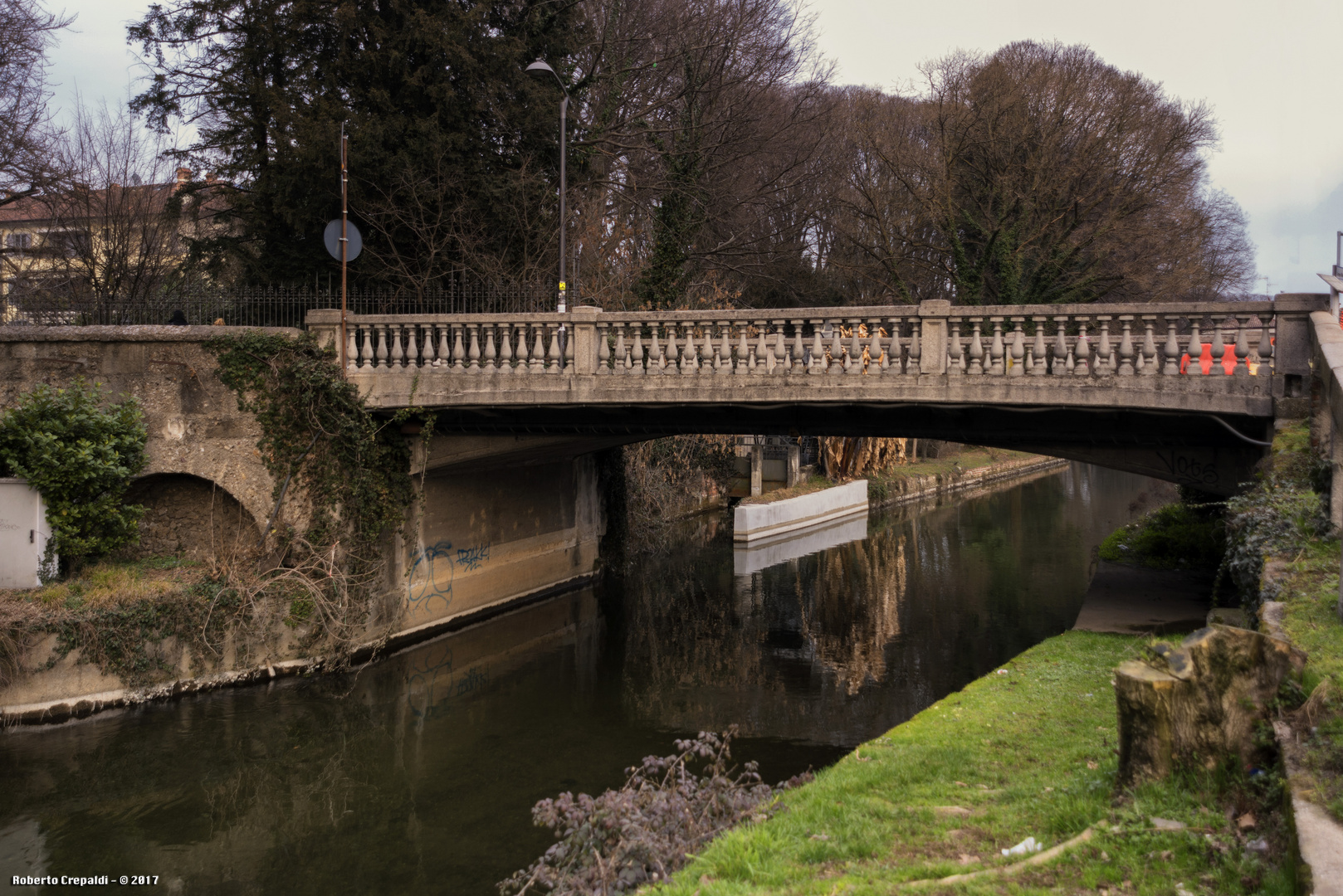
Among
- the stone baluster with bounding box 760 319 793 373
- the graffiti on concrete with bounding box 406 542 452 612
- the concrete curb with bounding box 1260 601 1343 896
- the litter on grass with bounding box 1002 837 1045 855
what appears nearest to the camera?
Result: the concrete curb with bounding box 1260 601 1343 896

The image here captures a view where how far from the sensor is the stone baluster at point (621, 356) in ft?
39.5

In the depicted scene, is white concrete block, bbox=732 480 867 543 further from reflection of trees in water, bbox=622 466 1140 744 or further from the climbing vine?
the climbing vine

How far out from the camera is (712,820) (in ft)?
18.1

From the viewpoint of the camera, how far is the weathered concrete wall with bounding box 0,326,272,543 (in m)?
12.7

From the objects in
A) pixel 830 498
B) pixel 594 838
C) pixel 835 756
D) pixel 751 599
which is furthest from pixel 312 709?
pixel 830 498

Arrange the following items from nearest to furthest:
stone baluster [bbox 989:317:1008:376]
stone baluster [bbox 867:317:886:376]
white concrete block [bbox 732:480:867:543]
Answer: stone baluster [bbox 989:317:1008:376], stone baluster [bbox 867:317:886:376], white concrete block [bbox 732:480:867:543]

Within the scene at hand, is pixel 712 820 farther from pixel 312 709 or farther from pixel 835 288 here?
pixel 835 288

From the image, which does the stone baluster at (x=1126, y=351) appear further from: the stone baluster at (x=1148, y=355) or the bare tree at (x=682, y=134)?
the bare tree at (x=682, y=134)

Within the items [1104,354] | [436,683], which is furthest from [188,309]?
[1104,354]

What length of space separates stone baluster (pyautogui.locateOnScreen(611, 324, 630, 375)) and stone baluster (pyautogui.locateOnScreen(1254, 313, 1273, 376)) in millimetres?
7199

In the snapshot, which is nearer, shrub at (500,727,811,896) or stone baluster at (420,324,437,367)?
shrub at (500,727,811,896)

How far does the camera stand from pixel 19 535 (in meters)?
11.4

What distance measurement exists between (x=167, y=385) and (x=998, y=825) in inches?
493

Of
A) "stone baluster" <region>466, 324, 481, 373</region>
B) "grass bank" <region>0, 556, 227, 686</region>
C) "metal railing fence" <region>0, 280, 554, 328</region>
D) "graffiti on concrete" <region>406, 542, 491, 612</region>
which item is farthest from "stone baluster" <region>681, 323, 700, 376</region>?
"grass bank" <region>0, 556, 227, 686</region>
